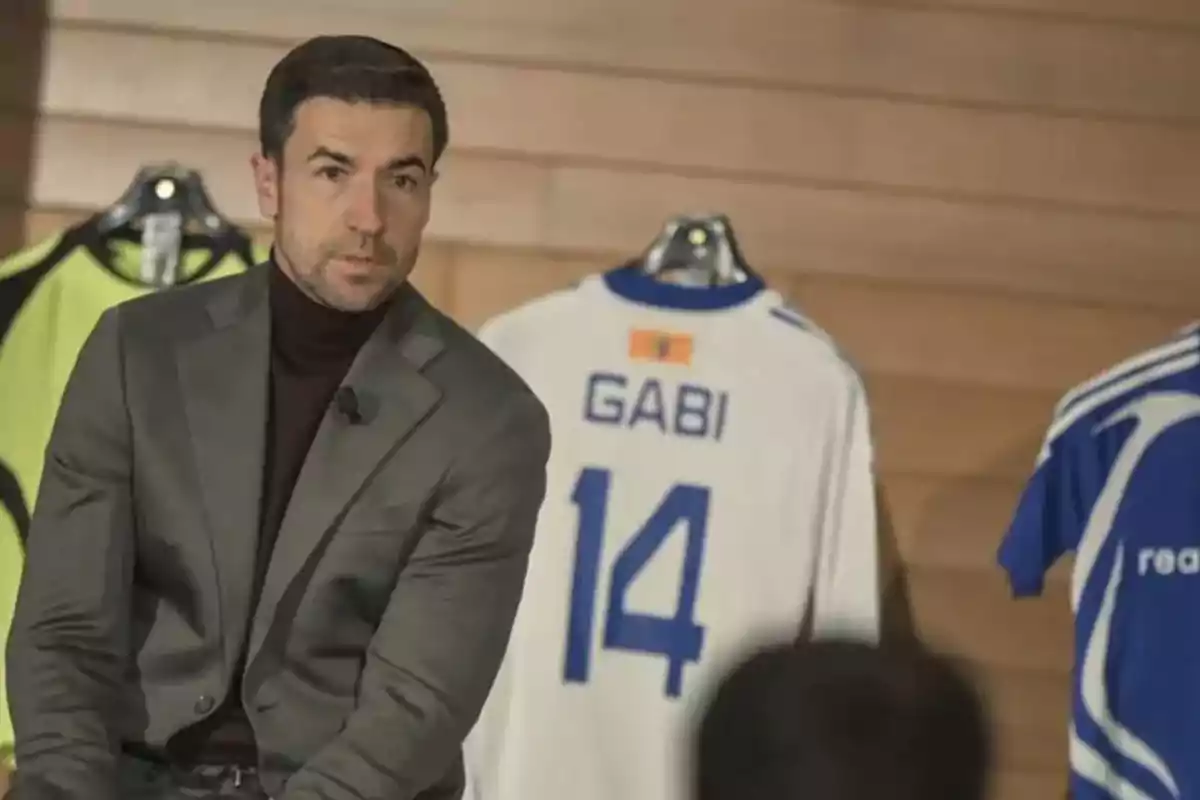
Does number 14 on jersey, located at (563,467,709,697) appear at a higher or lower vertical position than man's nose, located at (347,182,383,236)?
lower

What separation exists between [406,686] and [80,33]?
875mm

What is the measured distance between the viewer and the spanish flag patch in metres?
1.53

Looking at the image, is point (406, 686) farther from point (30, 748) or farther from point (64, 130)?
point (64, 130)

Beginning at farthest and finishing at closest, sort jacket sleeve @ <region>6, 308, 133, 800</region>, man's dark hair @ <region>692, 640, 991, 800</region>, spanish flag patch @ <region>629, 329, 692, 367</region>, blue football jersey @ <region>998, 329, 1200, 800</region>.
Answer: spanish flag patch @ <region>629, 329, 692, 367</region>
blue football jersey @ <region>998, 329, 1200, 800</region>
jacket sleeve @ <region>6, 308, 133, 800</region>
man's dark hair @ <region>692, 640, 991, 800</region>

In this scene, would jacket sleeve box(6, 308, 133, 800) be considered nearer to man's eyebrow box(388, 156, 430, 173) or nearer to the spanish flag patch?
man's eyebrow box(388, 156, 430, 173)

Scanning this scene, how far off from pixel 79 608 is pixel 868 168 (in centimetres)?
98

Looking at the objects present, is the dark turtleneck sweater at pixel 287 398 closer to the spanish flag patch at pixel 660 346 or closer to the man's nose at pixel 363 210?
the man's nose at pixel 363 210

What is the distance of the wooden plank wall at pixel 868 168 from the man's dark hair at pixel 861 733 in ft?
3.90

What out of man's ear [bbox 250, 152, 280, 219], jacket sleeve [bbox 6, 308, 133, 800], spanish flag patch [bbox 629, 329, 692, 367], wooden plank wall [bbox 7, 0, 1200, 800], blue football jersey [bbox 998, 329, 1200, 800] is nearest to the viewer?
jacket sleeve [bbox 6, 308, 133, 800]

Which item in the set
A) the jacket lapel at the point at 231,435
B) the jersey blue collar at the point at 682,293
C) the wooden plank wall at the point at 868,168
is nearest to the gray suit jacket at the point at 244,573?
the jacket lapel at the point at 231,435

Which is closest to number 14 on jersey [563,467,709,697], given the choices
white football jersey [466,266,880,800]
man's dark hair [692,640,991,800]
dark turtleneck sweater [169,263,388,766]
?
white football jersey [466,266,880,800]

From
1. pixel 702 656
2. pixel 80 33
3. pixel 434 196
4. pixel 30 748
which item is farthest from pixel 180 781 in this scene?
pixel 80 33

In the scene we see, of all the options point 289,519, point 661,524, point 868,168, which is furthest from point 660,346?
point 289,519

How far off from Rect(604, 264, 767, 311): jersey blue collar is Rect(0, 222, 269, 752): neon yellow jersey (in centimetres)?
47
